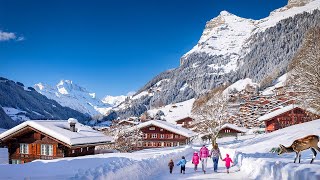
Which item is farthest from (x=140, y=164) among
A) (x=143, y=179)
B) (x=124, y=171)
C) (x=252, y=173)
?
(x=252, y=173)

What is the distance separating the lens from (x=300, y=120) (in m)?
76.2

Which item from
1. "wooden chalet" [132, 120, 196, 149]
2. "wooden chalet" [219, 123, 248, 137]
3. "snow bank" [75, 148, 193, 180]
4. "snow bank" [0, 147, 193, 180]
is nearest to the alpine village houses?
"snow bank" [75, 148, 193, 180]

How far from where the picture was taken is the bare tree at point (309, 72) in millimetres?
32562

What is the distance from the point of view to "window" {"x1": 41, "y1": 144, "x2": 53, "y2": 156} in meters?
38.1

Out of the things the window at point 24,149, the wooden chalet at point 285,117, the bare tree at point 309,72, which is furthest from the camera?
the wooden chalet at point 285,117

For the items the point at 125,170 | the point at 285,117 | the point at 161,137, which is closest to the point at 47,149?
the point at 125,170

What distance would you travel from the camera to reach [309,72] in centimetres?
3294

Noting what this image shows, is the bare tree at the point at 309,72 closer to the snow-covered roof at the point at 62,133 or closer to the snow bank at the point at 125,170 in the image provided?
the snow bank at the point at 125,170

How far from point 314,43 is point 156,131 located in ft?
Result: 189

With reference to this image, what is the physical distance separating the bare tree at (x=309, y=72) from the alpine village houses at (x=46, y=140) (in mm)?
21150

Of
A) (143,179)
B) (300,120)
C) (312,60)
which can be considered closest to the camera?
(143,179)

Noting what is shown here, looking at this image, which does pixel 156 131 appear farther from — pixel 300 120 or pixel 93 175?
pixel 93 175

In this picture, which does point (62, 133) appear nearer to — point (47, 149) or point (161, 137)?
point (47, 149)

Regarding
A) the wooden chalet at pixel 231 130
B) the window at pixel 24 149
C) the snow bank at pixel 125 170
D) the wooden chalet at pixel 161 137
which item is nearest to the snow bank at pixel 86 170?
the snow bank at pixel 125 170
